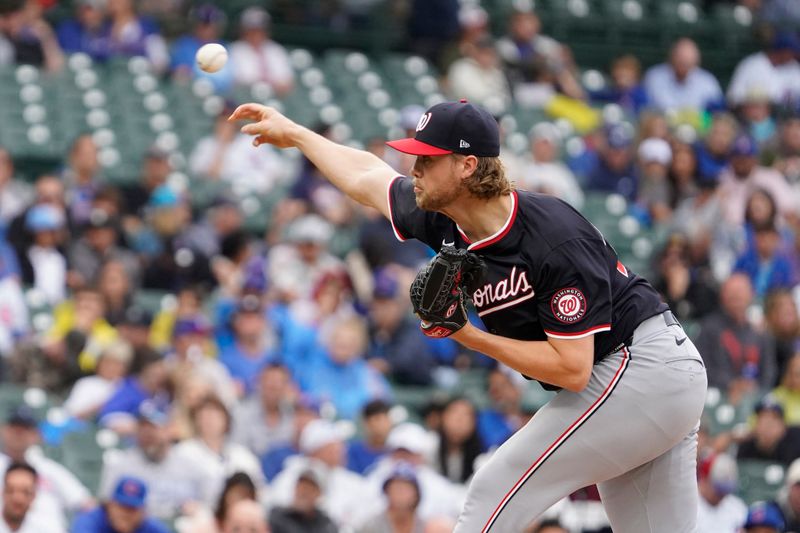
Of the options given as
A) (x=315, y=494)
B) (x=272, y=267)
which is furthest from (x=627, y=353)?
(x=272, y=267)

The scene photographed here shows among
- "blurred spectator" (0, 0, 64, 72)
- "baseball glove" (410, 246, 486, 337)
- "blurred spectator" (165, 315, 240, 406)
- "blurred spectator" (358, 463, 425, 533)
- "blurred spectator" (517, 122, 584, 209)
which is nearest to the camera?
"baseball glove" (410, 246, 486, 337)

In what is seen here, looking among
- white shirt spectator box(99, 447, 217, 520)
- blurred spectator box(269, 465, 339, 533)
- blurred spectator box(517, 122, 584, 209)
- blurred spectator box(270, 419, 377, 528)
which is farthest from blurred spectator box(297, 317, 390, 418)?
blurred spectator box(517, 122, 584, 209)

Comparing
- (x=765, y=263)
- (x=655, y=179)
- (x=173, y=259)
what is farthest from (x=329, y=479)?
(x=655, y=179)

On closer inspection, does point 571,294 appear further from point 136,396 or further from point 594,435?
point 136,396

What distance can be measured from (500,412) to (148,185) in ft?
12.4

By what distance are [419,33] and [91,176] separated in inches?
214

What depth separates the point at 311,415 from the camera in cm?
904

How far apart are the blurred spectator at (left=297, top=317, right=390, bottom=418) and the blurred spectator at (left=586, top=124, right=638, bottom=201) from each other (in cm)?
430

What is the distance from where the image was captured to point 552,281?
4.65 m

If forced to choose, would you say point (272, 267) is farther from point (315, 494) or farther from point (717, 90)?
point (717, 90)

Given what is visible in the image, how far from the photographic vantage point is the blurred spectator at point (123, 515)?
7516mm

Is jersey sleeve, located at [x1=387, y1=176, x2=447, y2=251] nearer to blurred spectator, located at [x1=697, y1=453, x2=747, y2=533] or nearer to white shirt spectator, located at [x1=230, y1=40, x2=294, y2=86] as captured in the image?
blurred spectator, located at [x1=697, y1=453, x2=747, y2=533]

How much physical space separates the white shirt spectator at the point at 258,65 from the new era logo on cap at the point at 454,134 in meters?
9.55

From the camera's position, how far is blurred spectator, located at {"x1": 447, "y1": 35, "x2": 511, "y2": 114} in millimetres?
14562
